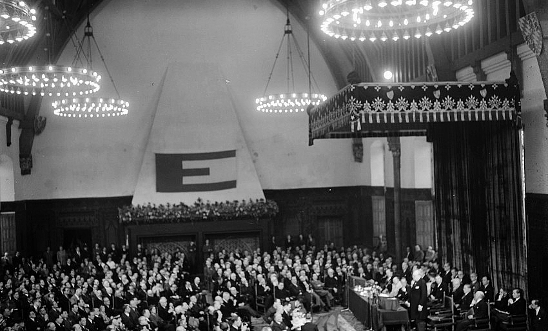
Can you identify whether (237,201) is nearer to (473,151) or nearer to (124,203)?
(124,203)

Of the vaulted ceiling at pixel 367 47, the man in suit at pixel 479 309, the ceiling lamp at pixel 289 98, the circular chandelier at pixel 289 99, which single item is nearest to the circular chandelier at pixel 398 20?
the vaulted ceiling at pixel 367 47

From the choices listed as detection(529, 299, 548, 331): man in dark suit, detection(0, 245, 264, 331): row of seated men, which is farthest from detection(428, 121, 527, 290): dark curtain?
detection(0, 245, 264, 331): row of seated men

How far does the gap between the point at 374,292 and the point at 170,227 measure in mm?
11600

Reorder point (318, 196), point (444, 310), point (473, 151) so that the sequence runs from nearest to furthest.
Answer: point (444, 310) → point (473, 151) → point (318, 196)

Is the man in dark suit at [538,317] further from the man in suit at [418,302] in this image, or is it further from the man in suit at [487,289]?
the man in suit at [418,302]

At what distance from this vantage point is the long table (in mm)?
12719

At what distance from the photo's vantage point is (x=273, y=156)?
995 inches

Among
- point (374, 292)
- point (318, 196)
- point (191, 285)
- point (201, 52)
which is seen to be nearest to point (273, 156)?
point (318, 196)

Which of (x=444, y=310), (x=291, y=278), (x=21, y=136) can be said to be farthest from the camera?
(x=21, y=136)

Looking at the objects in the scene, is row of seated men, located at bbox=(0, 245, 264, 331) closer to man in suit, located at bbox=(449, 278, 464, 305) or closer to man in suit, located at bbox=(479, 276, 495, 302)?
man in suit, located at bbox=(449, 278, 464, 305)

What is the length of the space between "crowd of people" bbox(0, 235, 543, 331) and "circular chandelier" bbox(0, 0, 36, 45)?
5.76 metres

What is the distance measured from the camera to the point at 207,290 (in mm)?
19094

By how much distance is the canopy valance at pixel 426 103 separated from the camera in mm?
11250

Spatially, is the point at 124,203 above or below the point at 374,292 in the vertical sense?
above
